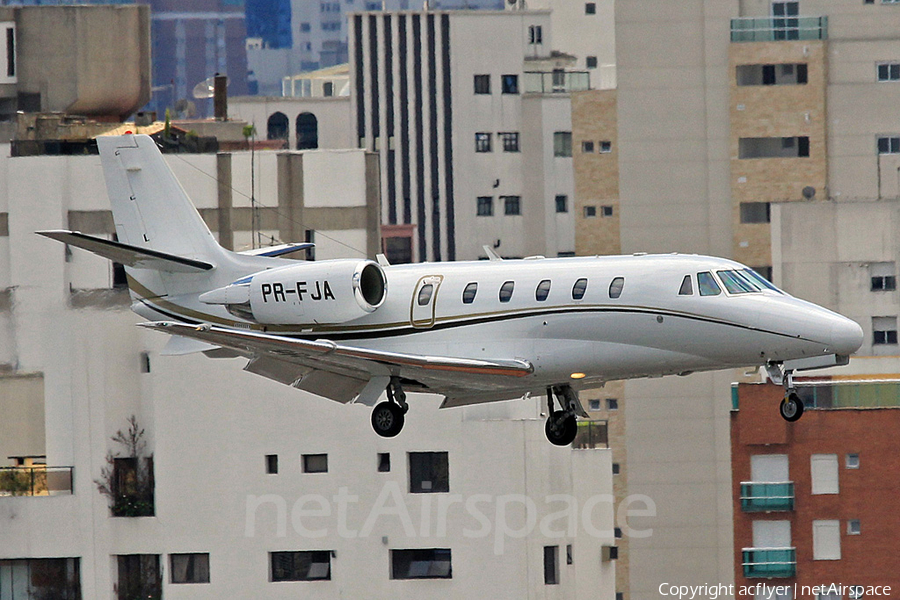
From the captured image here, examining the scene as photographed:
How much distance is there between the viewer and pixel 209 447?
204ft

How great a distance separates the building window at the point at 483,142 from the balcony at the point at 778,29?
37.6m

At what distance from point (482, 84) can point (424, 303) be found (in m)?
91.9

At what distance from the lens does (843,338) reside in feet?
115

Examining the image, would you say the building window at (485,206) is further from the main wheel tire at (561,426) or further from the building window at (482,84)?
the main wheel tire at (561,426)

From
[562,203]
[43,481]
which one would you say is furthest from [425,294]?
[562,203]

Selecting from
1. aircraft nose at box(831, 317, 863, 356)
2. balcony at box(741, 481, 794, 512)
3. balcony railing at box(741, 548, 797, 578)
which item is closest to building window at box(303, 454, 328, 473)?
balcony at box(741, 481, 794, 512)

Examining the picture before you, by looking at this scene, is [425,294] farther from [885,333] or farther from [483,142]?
[483,142]

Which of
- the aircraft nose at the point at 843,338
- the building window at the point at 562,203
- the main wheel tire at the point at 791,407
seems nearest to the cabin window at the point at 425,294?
the main wheel tire at the point at 791,407

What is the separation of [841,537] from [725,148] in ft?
104

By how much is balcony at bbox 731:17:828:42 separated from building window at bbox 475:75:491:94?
1454 inches

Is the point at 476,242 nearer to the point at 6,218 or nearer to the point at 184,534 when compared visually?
the point at 6,218

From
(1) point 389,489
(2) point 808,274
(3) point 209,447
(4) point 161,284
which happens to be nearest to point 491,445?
(1) point 389,489

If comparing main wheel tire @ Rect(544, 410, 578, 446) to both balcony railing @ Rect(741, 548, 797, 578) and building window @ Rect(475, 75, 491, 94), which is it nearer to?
balcony railing @ Rect(741, 548, 797, 578)

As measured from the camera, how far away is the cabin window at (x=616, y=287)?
36.4m
